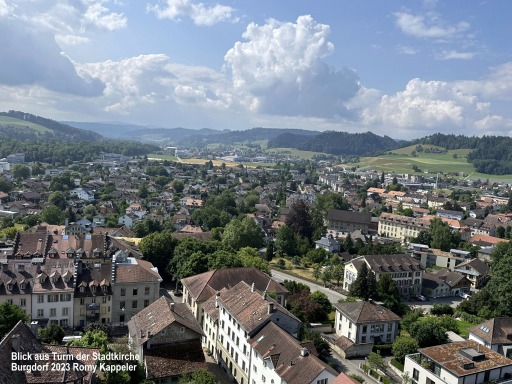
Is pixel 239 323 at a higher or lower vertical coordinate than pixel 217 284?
higher

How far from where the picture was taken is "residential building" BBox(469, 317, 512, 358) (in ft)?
138

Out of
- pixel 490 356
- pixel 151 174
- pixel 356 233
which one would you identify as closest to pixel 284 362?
pixel 490 356

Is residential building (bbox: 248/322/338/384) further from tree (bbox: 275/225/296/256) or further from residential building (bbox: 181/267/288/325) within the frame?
tree (bbox: 275/225/296/256)

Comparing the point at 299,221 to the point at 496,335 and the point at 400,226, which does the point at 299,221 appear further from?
the point at 496,335

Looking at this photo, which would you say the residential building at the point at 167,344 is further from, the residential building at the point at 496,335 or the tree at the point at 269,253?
the tree at the point at 269,253

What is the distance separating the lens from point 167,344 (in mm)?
32688

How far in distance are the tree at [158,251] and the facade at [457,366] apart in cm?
3268

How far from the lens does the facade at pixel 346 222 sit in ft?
342

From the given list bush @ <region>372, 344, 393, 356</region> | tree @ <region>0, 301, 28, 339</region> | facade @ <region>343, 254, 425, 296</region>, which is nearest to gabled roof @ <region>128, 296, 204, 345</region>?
tree @ <region>0, 301, 28, 339</region>

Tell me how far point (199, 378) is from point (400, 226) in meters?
88.7

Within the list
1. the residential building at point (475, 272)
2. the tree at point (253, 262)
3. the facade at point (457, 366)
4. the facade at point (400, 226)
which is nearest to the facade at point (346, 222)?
the facade at point (400, 226)

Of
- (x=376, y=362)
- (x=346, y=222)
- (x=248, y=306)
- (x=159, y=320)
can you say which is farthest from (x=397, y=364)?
(x=346, y=222)

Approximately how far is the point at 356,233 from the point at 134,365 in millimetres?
74256

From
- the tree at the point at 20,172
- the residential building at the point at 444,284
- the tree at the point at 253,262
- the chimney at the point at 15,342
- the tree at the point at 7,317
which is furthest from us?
the tree at the point at 20,172
